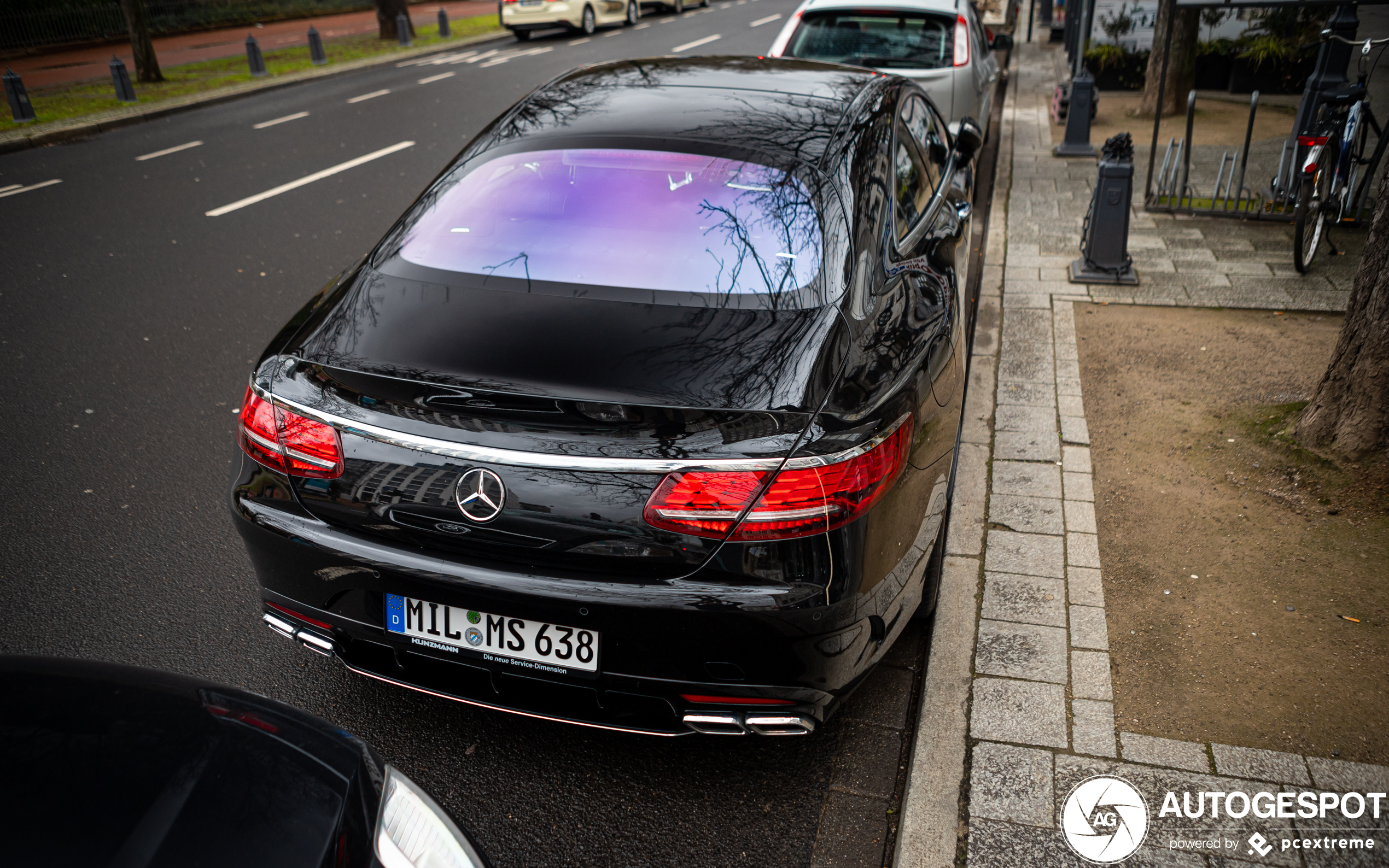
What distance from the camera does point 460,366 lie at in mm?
2307

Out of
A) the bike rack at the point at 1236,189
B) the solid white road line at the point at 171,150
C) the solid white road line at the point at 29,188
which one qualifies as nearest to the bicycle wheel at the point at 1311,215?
the bike rack at the point at 1236,189

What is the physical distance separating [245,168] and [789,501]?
9.71 m

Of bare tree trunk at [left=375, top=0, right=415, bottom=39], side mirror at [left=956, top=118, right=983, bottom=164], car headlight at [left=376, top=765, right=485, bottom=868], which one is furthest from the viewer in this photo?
bare tree trunk at [left=375, top=0, right=415, bottom=39]

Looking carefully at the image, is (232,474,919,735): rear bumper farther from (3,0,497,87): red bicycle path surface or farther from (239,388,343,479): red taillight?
(3,0,497,87): red bicycle path surface

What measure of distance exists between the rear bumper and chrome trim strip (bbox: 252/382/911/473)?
0.86ft

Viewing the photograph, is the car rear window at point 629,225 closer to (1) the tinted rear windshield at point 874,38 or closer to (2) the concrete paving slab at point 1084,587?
(2) the concrete paving slab at point 1084,587

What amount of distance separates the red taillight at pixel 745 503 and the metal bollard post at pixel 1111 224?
15.0 feet

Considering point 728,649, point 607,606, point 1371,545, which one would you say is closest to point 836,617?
point 728,649

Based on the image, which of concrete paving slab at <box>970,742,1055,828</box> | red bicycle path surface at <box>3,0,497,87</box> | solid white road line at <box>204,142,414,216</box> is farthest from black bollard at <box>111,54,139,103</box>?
concrete paving slab at <box>970,742,1055,828</box>

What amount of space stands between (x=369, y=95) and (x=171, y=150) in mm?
4347

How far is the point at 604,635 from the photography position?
2.14m

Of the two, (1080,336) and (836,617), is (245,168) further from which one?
(836,617)

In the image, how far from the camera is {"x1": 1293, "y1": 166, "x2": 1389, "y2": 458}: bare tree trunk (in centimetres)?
350

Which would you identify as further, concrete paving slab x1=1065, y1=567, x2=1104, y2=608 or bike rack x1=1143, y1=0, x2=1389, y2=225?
bike rack x1=1143, y1=0, x2=1389, y2=225
